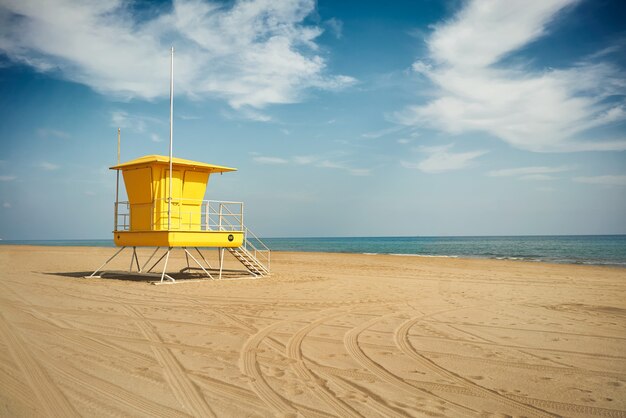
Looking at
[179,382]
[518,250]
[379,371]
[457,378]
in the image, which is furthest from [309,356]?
[518,250]

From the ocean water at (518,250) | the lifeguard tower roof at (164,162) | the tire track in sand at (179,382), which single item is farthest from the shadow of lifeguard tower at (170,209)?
the ocean water at (518,250)

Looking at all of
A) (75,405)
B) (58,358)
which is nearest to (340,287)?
(58,358)

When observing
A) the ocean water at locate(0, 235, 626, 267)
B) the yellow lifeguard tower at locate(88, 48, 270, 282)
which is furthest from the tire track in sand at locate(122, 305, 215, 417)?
the ocean water at locate(0, 235, 626, 267)

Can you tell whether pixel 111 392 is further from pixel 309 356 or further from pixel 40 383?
pixel 309 356

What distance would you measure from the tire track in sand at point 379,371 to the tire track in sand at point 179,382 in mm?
2235

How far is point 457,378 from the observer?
5.88 m

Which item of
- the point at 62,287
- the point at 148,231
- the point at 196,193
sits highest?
the point at 196,193

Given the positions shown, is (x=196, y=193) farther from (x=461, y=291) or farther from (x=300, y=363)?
(x=300, y=363)

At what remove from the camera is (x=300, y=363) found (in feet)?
21.4

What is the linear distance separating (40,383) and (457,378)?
5039 mm

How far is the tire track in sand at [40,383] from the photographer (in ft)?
15.5

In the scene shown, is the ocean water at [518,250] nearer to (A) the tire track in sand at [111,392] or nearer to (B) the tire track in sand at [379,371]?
(B) the tire track in sand at [379,371]

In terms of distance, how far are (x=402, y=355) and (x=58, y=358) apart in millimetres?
4952

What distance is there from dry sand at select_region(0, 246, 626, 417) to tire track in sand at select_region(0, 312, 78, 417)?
2 cm
